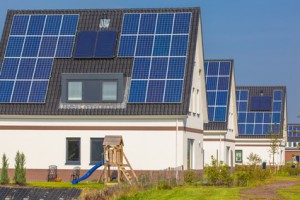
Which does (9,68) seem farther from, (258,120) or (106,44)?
(258,120)

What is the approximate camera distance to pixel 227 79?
6744 cm

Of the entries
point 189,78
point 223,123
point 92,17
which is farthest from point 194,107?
point 223,123

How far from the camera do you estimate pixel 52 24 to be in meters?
50.0

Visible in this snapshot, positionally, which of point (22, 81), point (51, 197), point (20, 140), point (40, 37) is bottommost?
point (51, 197)

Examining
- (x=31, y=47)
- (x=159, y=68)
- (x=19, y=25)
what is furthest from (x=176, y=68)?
(x=19, y=25)

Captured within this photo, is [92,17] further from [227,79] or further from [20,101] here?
[227,79]

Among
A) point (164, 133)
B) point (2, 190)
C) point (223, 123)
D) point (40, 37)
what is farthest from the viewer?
point (223, 123)

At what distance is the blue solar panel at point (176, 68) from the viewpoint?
4619 cm

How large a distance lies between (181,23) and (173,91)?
205 inches

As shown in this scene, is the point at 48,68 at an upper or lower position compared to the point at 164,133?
upper

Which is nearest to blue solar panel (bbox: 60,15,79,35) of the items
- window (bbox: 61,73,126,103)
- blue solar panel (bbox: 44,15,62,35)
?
blue solar panel (bbox: 44,15,62,35)

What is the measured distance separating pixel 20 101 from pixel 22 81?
4.53ft

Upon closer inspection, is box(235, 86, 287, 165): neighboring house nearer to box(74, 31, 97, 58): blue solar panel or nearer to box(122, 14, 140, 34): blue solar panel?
box(122, 14, 140, 34): blue solar panel

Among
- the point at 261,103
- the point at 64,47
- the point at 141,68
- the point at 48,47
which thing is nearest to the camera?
the point at 141,68
